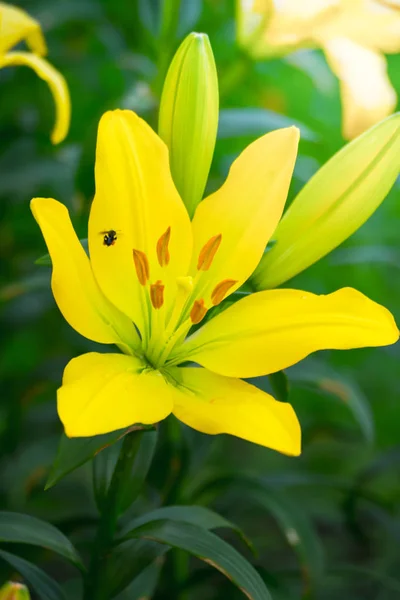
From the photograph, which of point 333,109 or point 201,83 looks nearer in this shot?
point 201,83

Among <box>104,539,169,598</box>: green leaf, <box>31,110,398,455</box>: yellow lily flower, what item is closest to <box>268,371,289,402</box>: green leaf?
<box>31,110,398,455</box>: yellow lily flower

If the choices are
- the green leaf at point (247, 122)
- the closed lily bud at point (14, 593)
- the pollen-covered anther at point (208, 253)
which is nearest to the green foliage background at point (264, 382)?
the green leaf at point (247, 122)

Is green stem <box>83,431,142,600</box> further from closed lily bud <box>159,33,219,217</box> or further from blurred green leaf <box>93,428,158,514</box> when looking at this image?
closed lily bud <box>159,33,219,217</box>

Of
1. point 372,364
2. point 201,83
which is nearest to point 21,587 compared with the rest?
point 201,83

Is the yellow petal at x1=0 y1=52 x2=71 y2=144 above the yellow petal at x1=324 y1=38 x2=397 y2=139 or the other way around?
above

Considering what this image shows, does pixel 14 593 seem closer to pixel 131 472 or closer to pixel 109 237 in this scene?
pixel 131 472

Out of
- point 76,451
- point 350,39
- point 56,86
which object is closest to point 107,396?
point 76,451

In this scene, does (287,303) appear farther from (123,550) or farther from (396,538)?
(396,538)
